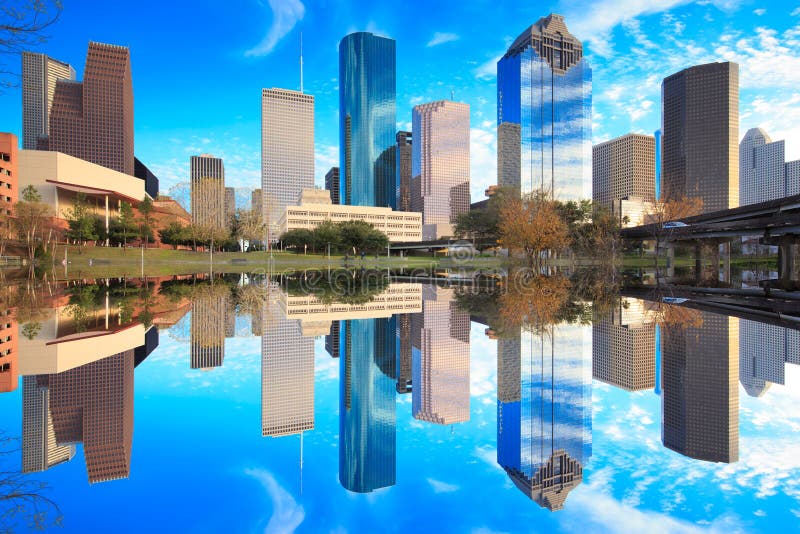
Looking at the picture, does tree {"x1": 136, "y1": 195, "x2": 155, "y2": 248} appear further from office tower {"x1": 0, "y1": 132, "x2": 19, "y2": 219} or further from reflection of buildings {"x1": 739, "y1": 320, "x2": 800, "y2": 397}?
reflection of buildings {"x1": 739, "y1": 320, "x2": 800, "y2": 397}

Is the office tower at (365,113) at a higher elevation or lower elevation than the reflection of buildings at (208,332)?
higher

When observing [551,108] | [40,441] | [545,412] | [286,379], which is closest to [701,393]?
[545,412]

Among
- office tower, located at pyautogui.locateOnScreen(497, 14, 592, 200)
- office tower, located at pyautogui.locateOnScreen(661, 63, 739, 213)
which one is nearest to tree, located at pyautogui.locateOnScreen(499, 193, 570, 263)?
office tower, located at pyautogui.locateOnScreen(661, 63, 739, 213)

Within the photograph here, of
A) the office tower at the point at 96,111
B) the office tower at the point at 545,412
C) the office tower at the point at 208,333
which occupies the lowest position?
the office tower at the point at 545,412

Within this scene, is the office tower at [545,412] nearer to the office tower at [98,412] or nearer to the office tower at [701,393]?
the office tower at [701,393]

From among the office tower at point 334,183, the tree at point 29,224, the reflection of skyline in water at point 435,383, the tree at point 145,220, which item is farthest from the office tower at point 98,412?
the office tower at point 334,183
